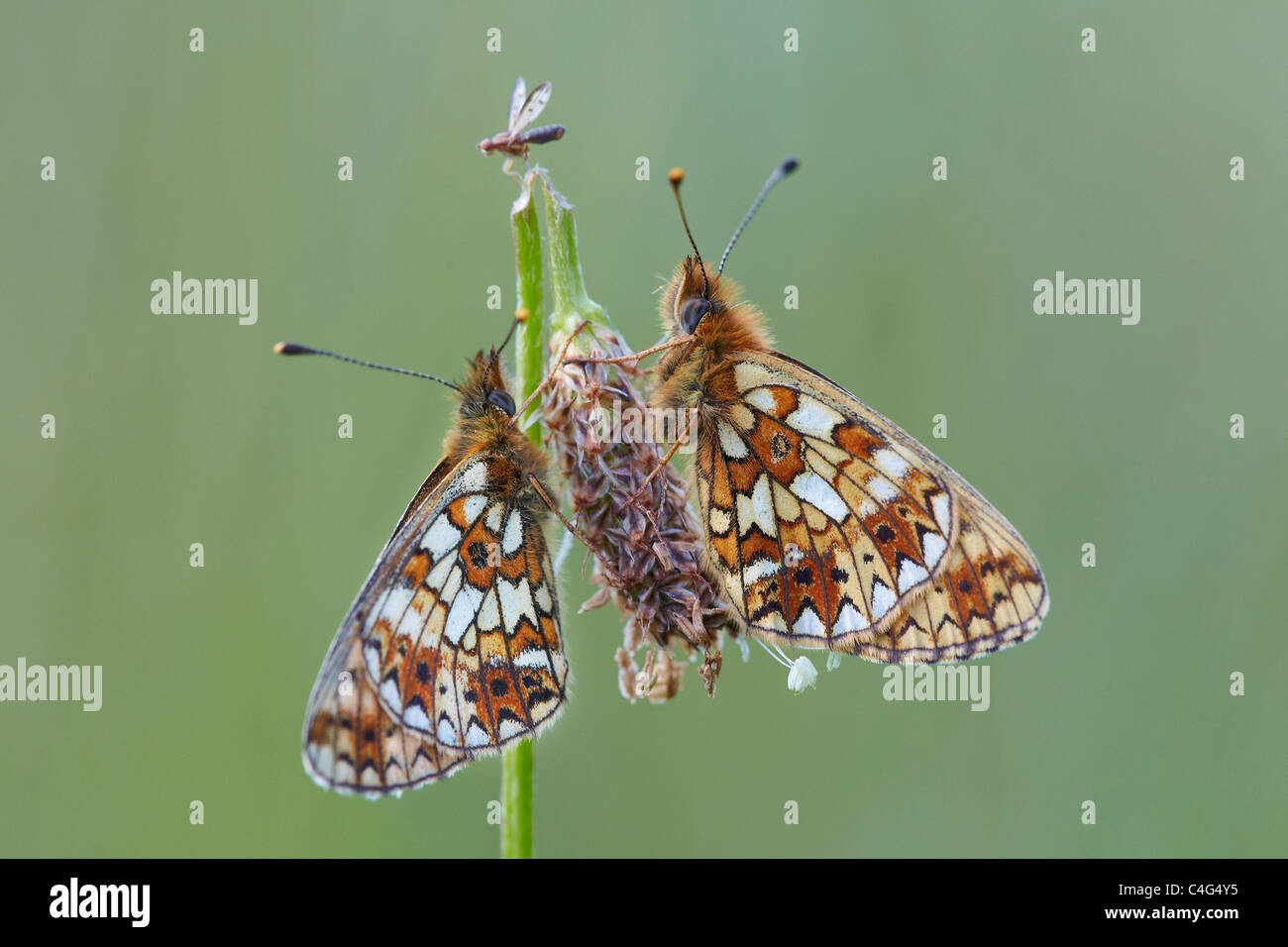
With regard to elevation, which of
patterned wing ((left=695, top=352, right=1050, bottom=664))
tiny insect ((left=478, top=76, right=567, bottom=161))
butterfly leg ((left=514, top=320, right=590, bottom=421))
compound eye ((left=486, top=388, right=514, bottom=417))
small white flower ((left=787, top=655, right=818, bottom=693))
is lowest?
small white flower ((left=787, top=655, right=818, bottom=693))

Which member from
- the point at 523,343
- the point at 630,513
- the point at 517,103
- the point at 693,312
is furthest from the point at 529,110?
the point at 630,513

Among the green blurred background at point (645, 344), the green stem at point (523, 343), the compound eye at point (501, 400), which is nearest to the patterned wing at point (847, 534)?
the compound eye at point (501, 400)

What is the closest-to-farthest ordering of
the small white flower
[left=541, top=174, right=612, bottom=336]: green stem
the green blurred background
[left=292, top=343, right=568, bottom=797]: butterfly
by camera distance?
[left=292, top=343, right=568, bottom=797]: butterfly, [left=541, top=174, right=612, bottom=336]: green stem, the small white flower, the green blurred background

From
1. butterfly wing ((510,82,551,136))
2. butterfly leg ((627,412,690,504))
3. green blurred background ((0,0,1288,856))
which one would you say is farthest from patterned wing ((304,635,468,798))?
green blurred background ((0,0,1288,856))

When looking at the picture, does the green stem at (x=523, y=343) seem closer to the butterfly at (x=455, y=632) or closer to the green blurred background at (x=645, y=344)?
the butterfly at (x=455, y=632)

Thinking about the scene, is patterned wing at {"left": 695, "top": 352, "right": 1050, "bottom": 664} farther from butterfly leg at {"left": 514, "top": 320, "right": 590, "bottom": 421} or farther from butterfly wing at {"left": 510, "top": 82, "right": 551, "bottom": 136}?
butterfly wing at {"left": 510, "top": 82, "right": 551, "bottom": 136}

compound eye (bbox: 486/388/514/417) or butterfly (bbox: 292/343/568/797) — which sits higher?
compound eye (bbox: 486/388/514/417)

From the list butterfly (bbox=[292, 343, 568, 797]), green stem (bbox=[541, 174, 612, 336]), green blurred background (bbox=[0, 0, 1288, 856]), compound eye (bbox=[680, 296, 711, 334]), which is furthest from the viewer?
green blurred background (bbox=[0, 0, 1288, 856])
